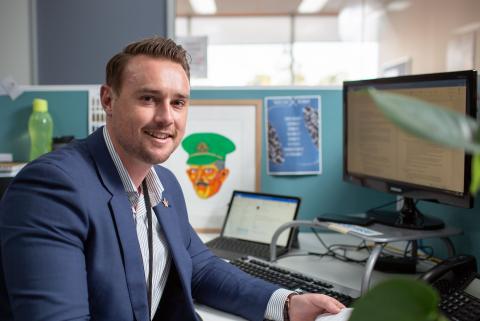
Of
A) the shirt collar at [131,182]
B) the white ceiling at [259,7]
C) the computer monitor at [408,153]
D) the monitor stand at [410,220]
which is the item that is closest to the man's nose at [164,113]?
the shirt collar at [131,182]

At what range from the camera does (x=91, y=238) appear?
0.84 metres

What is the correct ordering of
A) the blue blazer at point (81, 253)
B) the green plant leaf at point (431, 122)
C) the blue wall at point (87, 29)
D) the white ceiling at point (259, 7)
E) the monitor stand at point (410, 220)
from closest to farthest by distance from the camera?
the green plant leaf at point (431, 122), the blue blazer at point (81, 253), the monitor stand at point (410, 220), the blue wall at point (87, 29), the white ceiling at point (259, 7)

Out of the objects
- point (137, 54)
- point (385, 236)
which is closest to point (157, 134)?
point (137, 54)

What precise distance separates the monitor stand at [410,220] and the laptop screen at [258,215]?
0.83 feet

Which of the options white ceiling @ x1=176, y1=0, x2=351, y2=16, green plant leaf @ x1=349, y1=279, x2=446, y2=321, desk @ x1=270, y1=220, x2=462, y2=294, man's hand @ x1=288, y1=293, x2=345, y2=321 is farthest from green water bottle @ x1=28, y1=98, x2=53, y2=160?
white ceiling @ x1=176, y1=0, x2=351, y2=16

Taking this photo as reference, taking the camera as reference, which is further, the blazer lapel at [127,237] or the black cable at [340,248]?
the black cable at [340,248]

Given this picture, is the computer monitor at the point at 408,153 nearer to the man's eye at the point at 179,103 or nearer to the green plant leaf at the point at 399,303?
the man's eye at the point at 179,103

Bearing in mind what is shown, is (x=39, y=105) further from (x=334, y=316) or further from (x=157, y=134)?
(x=334, y=316)

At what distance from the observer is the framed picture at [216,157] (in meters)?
1.58

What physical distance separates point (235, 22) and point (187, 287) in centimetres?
539

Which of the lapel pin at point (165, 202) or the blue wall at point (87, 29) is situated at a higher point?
the blue wall at point (87, 29)

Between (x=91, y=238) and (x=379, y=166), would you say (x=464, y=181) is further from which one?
(x=91, y=238)

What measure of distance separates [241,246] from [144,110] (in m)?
0.59

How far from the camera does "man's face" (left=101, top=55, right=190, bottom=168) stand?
3.13 ft
